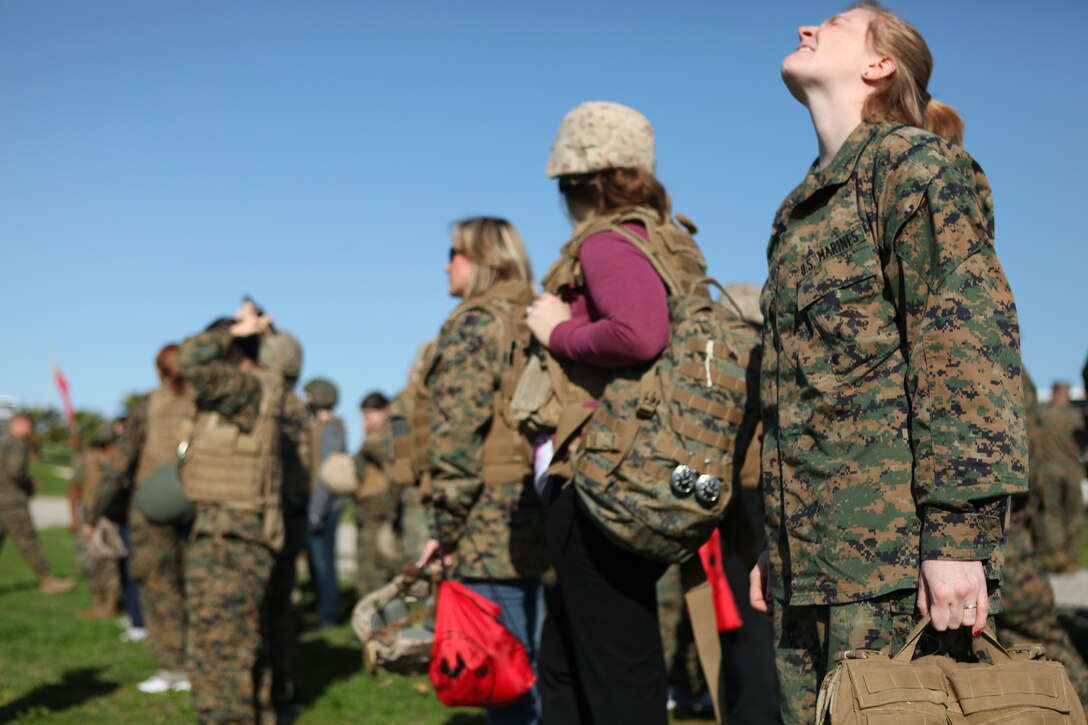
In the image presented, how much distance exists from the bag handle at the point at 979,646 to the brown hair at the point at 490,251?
306 cm

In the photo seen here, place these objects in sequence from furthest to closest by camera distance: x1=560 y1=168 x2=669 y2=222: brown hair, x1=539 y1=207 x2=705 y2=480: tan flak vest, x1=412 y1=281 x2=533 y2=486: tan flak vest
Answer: x1=412 y1=281 x2=533 y2=486: tan flak vest, x1=560 y1=168 x2=669 y2=222: brown hair, x1=539 y1=207 x2=705 y2=480: tan flak vest

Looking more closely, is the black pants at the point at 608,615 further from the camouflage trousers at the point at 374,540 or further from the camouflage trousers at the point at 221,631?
the camouflage trousers at the point at 374,540

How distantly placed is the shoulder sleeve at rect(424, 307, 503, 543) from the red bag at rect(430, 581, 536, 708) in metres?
0.34

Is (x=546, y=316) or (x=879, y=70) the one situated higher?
(x=879, y=70)

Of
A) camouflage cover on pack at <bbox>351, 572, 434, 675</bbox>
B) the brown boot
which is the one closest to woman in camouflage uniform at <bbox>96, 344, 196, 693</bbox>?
camouflage cover on pack at <bbox>351, 572, 434, 675</bbox>

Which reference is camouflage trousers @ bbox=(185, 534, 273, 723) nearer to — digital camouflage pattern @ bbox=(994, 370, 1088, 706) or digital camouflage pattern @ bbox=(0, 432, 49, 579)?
digital camouflage pattern @ bbox=(994, 370, 1088, 706)

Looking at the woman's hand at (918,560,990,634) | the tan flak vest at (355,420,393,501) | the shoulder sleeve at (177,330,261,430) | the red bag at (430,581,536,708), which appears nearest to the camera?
the woman's hand at (918,560,990,634)

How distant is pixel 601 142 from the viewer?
13.3 ft

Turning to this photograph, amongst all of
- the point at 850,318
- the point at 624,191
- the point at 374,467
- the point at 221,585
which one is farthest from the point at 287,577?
the point at 850,318

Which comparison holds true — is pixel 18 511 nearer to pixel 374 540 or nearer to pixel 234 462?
pixel 374 540

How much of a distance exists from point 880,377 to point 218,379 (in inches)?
161

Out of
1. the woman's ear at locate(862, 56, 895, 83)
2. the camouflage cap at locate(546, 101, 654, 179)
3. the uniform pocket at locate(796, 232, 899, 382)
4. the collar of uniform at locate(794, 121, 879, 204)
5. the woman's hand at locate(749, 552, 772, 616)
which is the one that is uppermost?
the camouflage cap at locate(546, 101, 654, 179)

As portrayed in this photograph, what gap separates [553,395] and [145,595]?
5.13 meters

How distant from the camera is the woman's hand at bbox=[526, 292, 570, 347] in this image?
3.85 m
